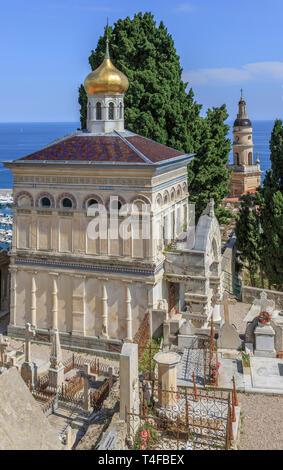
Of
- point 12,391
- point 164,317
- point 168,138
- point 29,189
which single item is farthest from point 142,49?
point 12,391

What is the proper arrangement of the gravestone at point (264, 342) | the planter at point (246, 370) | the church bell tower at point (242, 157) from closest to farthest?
1. the planter at point (246, 370)
2. the gravestone at point (264, 342)
3. the church bell tower at point (242, 157)

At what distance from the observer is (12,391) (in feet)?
31.5

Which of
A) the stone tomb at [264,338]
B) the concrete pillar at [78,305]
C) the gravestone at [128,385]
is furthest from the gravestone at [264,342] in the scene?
the concrete pillar at [78,305]

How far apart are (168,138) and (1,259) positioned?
13.3 m

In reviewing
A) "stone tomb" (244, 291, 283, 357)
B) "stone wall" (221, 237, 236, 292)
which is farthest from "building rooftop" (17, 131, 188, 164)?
"stone wall" (221, 237, 236, 292)

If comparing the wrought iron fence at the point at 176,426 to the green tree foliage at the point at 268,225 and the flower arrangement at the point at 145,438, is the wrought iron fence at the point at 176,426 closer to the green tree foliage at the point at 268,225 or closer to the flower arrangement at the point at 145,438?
the flower arrangement at the point at 145,438

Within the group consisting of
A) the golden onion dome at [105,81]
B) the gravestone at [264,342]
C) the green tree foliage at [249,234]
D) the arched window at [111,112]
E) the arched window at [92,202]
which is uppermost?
the golden onion dome at [105,81]

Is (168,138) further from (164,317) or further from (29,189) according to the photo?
(164,317)

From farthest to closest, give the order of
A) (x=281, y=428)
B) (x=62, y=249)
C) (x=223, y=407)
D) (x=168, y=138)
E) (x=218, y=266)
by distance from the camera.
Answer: (x=168, y=138) → (x=218, y=266) → (x=62, y=249) → (x=223, y=407) → (x=281, y=428)

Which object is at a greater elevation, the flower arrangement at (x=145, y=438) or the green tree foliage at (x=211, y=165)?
the green tree foliage at (x=211, y=165)

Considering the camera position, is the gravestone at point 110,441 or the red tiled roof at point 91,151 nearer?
the gravestone at point 110,441

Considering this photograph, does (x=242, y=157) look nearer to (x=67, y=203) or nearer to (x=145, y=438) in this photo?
(x=67, y=203)

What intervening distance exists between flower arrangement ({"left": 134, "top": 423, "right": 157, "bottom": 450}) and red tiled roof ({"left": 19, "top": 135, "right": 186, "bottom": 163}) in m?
10.9

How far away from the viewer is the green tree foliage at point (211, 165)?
3203cm
